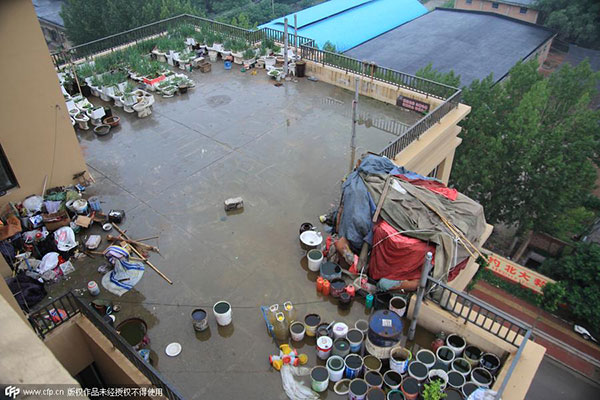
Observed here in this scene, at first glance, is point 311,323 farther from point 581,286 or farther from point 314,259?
point 581,286

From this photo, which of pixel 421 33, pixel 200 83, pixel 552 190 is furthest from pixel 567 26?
pixel 200 83

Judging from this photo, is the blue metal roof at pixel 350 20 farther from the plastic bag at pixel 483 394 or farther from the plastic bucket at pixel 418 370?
the plastic bag at pixel 483 394

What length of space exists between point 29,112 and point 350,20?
3696 cm

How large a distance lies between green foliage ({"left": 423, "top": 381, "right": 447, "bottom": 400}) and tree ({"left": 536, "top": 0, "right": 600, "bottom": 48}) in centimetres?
4904

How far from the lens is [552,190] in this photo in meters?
21.7

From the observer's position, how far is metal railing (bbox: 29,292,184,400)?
6236 mm

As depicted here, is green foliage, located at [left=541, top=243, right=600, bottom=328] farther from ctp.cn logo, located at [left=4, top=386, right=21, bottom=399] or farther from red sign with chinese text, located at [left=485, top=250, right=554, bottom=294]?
ctp.cn logo, located at [left=4, top=386, right=21, bottom=399]

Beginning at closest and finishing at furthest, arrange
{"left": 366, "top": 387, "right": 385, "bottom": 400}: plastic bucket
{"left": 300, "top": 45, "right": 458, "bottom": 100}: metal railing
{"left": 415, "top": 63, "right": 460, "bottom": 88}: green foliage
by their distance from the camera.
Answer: {"left": 366, "top": 387, "right": 385, "bottom": 400}: plastic bucket < {"left": 300, "top": 45, "right": 458, "bottom": 100}: metal railing < {"left": 415, "top": 63, "right": 460, "bottom": 88}: green foliage

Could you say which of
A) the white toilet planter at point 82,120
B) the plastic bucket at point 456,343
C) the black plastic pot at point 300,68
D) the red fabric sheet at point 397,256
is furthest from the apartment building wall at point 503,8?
the plastic bucket at point 456,343

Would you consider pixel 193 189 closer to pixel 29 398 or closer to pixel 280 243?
Result: pixel 280 243

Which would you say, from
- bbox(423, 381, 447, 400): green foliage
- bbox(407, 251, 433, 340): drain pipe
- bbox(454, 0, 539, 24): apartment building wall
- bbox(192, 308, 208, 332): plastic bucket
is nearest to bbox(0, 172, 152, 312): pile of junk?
bbox(192, 308, 208, 332): plastic bucket

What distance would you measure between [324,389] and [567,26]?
51112 millimetres

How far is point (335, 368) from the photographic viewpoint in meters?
7.11

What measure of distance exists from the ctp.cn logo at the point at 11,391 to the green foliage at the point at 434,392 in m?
5.61
